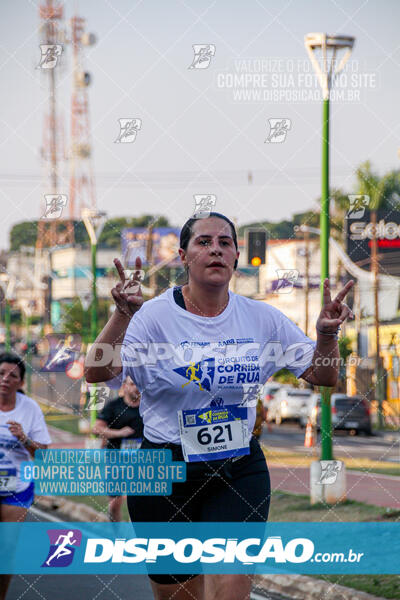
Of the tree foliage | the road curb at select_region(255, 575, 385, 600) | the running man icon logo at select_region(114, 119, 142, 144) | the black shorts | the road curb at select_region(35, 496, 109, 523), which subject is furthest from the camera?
the tree foliage

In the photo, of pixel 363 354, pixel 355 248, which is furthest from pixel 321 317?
pixel 363 354

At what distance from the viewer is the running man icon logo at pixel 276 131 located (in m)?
8.74

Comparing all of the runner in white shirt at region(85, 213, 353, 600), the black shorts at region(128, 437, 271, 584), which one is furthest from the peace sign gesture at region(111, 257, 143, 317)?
the black shorts at region(128, 437, 271, 584)

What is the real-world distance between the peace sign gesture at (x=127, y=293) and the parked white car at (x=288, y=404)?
36485 mm

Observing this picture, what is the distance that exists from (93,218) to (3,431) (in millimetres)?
20664

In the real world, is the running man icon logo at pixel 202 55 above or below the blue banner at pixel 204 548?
above

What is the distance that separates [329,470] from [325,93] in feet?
14.1

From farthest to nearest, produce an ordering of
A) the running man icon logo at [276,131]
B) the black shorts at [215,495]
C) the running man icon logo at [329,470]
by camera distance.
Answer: the running man icon logo at [329,470] → the running man icon logo at [276,131] → the black shorts at [215,495]

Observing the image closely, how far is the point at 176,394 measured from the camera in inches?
173

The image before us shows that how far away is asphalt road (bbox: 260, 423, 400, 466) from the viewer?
25620 millimetres

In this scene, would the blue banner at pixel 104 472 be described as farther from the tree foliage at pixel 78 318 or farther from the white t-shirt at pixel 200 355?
the tree foliage at pixel 78 318

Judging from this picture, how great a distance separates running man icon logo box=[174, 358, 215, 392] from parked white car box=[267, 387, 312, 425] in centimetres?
3640

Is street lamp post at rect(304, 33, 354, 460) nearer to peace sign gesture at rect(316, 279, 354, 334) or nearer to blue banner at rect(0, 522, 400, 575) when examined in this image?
blue banner at rect(0, 522, 400, 575)

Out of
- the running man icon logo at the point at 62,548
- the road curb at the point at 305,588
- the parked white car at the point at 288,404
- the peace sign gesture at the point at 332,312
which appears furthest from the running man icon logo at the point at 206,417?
the parked white car at the point at 288,404
